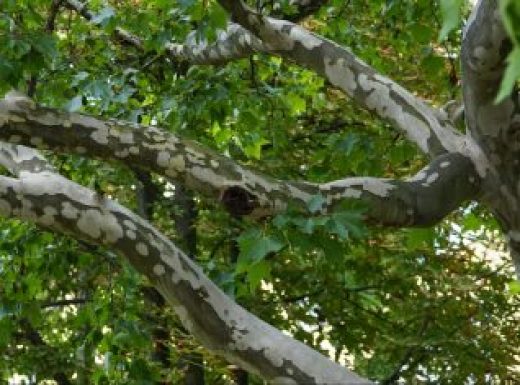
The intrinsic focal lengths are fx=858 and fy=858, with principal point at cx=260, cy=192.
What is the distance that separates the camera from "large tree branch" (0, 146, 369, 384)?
2945mm

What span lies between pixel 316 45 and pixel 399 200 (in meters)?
1.13

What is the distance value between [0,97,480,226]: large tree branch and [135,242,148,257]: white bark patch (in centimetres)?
31

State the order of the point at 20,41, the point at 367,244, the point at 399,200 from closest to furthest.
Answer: the point at 399,200, the point at 20,41, the point at 367,244

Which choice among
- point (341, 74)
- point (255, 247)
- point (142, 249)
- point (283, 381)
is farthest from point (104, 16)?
point (283, 381)

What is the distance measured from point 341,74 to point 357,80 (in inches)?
3.6

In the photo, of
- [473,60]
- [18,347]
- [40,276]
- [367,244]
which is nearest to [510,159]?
[473,60]

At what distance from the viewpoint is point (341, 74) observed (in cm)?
419

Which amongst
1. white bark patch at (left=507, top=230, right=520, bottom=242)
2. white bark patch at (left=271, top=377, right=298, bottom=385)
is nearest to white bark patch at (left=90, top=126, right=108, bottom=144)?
white bark patch at (left=271, top=377, right=298, bottom=385)

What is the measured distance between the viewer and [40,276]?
5156mm

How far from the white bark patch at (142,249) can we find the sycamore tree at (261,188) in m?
0.01

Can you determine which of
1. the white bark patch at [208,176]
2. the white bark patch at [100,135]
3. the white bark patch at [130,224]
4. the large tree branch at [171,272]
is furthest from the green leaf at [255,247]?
the white bark patch at [100,135]

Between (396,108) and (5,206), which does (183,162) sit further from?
(396,108)

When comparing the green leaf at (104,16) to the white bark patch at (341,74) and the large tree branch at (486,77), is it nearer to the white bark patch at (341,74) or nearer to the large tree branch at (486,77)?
the white bark patch at (341,74)

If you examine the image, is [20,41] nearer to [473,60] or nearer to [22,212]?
[22,212]
